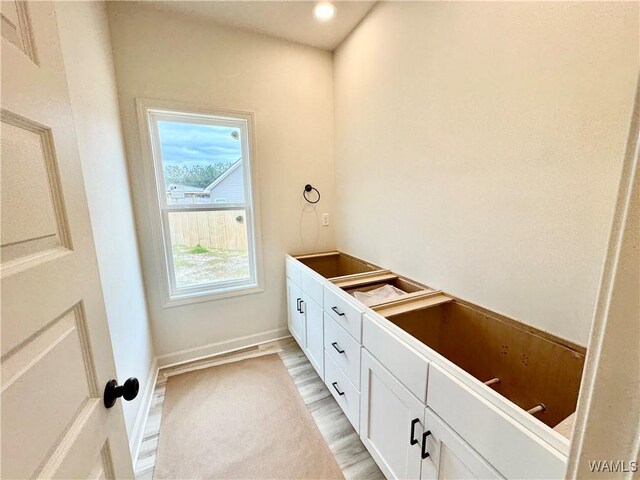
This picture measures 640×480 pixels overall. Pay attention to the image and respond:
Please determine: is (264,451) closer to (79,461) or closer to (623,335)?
(79,461)

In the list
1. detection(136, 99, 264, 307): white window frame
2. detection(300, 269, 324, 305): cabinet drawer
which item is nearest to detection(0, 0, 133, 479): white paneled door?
detection(300, 269, 324, 305): cabinet drawer

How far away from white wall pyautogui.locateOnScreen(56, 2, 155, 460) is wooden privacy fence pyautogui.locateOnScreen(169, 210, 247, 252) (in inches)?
13.3

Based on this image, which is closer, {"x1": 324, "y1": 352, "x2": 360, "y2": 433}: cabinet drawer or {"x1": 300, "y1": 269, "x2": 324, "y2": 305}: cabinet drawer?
{"x1": 324, "y1": 352, "x2": 360, "y2": 433}: cabinet drawer

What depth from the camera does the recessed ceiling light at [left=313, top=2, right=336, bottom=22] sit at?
179 cm

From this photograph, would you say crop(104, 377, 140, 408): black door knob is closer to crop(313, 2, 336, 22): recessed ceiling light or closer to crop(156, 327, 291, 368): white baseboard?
crop(156, 327, 291, 368): white baseboard

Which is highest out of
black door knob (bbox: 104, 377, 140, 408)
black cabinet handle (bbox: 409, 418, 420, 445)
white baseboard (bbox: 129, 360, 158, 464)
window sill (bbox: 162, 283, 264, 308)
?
black door knob (bbox: 104, 377, 140, 408)

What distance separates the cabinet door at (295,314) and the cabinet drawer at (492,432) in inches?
54.7

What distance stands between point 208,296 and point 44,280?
1939 mm

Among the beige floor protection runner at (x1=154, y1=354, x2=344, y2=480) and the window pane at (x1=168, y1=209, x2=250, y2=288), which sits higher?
the window pane at (x1=168, y1=209, x2=250, y2=288)

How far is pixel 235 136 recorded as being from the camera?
2.24 m

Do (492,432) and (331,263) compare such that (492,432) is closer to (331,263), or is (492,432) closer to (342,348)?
(342,348)

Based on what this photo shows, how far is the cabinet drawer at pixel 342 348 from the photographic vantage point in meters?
1.43

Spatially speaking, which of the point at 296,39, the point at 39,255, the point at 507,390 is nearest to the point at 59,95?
the point at 39,255

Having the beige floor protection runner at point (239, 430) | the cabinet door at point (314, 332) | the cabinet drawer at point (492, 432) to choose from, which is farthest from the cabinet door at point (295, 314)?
the cabinet drawer at point (492, 432)
